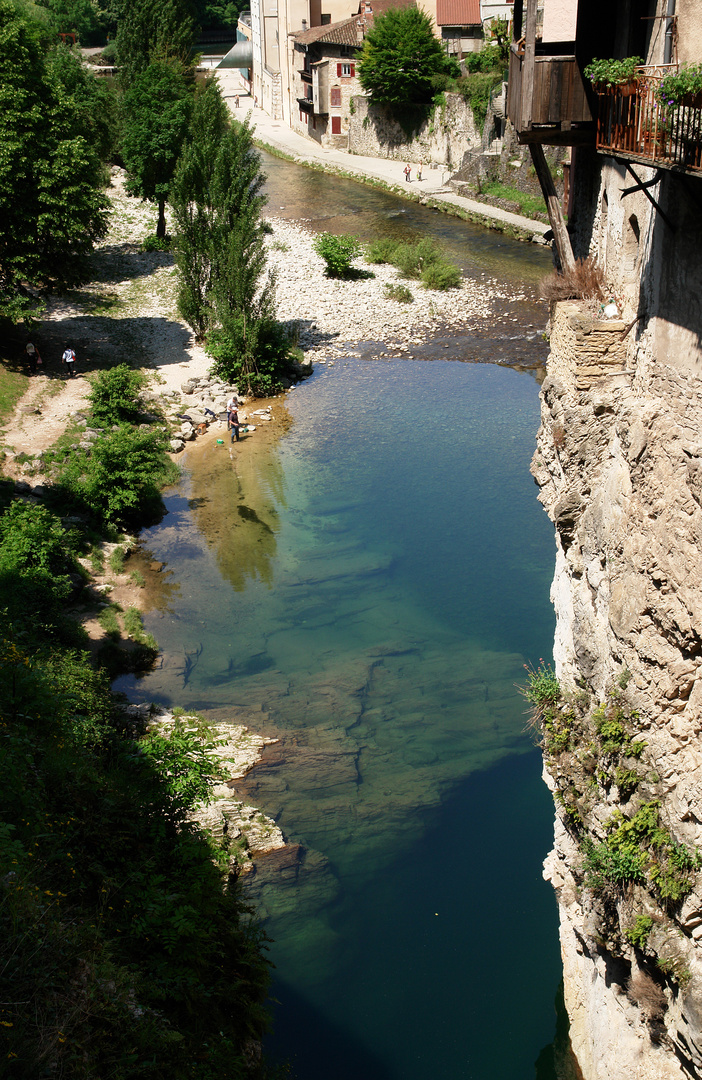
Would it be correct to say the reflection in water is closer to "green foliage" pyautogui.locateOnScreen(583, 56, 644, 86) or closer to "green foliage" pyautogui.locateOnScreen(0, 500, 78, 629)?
"green foliage" pyautogui.locateOnScreen(0, 500, 78, 629)

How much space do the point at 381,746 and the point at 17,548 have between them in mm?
7975

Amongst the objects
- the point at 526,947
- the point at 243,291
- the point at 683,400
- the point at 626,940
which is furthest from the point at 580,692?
the point at 243,291

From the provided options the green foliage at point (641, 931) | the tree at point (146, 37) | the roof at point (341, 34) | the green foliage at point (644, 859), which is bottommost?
the green foliage at point (641, 931)

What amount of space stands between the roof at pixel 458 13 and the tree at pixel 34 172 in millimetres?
38217

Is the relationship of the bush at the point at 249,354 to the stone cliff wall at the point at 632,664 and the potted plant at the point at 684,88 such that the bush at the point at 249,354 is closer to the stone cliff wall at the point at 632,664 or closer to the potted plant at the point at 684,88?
the stone cliff wall at the point at 632,664

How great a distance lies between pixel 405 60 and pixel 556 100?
169 feet

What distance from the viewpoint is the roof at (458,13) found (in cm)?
5462

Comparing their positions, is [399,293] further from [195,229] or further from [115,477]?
[115,477]

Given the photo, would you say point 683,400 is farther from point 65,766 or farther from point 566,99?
point 65,766

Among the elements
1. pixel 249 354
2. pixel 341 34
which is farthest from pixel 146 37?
pixel 249 354

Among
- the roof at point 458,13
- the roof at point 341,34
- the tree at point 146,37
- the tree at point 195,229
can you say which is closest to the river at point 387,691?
the tree at point 195,229

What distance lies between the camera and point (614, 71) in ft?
25.2

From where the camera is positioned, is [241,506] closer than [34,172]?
Yes

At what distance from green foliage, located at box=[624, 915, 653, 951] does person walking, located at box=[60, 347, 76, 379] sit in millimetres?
23748
